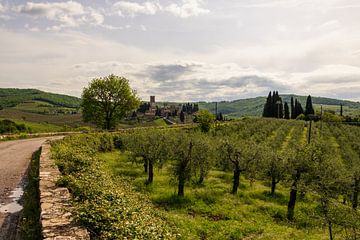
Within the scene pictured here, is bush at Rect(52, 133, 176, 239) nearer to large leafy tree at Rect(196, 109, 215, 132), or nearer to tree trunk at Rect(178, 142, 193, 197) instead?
tree trunk at Rect(178, 142, 193, 197)

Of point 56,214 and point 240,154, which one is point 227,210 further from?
point 56,214

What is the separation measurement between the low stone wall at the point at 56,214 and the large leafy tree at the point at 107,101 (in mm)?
53071

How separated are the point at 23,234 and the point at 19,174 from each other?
9553mm

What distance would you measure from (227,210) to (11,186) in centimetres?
1593

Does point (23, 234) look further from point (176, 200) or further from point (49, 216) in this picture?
point (176, 200)

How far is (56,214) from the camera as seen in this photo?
8.41 meters

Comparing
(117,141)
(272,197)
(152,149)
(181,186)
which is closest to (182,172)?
(181,186)

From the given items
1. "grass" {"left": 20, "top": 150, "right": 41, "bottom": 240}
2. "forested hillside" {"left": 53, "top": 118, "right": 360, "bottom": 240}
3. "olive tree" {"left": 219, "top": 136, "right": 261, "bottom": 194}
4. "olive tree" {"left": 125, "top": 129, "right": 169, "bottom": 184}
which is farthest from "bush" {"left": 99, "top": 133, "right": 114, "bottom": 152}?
"grass" {"left": 20, "top": 150, "right": 41, "bottom": 240}

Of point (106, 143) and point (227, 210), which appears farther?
point (106, 143)

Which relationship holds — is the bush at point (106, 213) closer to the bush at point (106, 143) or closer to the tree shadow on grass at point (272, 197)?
the tree shadow on grass at point (272, 197)

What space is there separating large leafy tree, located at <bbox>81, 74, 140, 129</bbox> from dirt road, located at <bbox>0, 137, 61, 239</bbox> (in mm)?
39671

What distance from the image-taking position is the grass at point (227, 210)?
19.0 m

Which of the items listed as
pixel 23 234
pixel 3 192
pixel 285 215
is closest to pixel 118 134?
pixel 285 215

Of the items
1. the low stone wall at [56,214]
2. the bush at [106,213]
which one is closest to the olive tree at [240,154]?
the bush at [106,213]
